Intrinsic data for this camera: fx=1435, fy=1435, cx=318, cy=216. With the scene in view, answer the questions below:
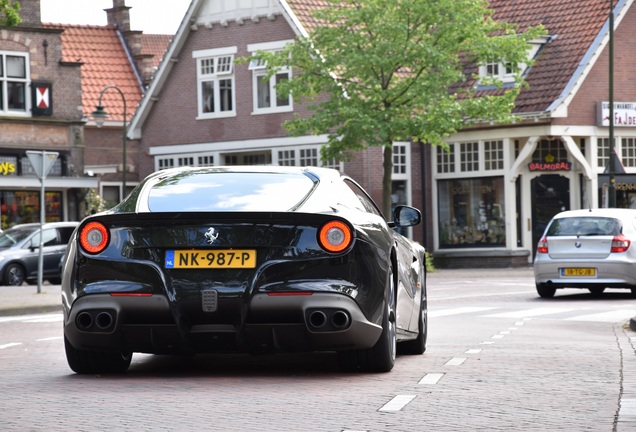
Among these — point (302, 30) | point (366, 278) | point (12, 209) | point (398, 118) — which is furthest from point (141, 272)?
point (12, 209)

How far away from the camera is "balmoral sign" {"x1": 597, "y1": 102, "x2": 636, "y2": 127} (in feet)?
134

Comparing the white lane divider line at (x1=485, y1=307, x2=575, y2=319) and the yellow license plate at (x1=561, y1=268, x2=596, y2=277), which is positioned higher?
the yellow license plate at (x1=561, y1=268, x2=596, y2=277)

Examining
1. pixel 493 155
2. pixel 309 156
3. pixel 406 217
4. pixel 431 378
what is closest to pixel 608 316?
pixel 406 217

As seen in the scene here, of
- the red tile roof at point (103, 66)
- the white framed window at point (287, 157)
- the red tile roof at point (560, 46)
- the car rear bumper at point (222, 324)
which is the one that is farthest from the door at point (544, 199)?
the car rear bumper at point (222, 324)

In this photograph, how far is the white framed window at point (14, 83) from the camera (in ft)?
145

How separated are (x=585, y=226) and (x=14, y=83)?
25367mm

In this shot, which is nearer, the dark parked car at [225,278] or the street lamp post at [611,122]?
the dark parked car at [225,278]

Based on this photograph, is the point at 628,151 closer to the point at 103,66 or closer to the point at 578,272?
the point at 578,272

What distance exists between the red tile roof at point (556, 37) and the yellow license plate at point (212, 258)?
104 ft

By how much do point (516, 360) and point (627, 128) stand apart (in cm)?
3101

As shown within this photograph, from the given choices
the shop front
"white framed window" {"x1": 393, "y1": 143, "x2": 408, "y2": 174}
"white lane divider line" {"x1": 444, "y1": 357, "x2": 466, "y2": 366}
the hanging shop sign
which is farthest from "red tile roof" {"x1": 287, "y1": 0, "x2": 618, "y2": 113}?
"white lane divider line" {"x1": 444, "y1": 357, "x2": 466, "y2": 366}

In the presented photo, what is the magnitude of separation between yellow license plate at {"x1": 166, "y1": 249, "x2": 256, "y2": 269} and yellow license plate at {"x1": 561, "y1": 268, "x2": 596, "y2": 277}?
15220 millimetres

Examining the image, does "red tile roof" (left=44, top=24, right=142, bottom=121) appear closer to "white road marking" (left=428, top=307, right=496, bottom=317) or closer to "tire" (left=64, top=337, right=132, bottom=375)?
"white road marking" (left=428, top=307, right=496, bottom=317)

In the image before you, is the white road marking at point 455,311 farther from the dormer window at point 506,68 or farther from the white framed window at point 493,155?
the white framed window at point 493,155
